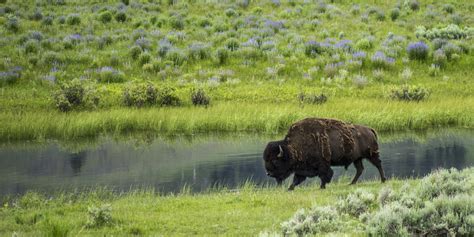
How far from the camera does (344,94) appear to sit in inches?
1259

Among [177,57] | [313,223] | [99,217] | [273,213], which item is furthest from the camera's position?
[177,57]

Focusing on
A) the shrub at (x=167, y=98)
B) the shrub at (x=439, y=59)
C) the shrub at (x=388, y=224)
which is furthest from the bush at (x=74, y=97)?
the shrub at (x=388, y=224)

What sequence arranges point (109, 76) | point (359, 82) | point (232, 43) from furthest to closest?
point (232, 43) → point (109, 76) → point (359, 82)

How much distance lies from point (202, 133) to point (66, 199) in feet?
36.7

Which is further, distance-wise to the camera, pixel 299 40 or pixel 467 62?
pixel 299 40

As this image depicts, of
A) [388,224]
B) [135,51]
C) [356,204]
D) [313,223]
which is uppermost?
[388,224]

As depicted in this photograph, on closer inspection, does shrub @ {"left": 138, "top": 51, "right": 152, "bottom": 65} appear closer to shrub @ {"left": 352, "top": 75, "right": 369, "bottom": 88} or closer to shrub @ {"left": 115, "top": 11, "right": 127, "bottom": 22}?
shrub @ {"left": 115, "top": 11, "right": 127, "bottom": 22}

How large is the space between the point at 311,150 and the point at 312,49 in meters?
23.8

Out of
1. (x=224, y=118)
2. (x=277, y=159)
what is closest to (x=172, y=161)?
(x=224, y=118)

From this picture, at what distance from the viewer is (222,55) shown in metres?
37.2

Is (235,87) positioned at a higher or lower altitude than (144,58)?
lower

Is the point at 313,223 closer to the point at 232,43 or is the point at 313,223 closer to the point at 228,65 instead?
the point at 228,65

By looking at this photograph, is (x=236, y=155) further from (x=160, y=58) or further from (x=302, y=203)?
(x=160, y=58)

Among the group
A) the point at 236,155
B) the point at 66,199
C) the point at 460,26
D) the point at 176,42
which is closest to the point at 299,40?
the point at 176,42
